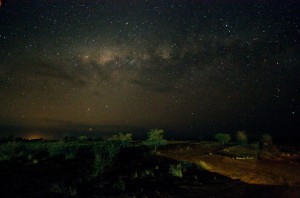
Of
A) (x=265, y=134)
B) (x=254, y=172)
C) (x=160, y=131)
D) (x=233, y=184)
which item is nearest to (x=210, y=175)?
(x=233, y=184)

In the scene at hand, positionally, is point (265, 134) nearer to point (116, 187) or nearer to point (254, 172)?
point (254, 172)

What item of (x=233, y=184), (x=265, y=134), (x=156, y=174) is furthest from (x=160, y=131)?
(x=233, y=184)

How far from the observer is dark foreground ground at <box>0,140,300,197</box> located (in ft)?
35.7

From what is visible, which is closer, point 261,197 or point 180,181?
point 261,197

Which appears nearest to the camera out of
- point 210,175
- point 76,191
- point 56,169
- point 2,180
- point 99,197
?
point 99,197

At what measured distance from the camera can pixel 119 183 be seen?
12.8 meters

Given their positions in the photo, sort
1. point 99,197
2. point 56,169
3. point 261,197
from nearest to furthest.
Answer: point 261,197 → point 99,197 → point 56,169

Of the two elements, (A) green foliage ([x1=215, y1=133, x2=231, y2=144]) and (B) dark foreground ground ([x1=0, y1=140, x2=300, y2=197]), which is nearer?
(B) dark foreground ground ([x1=0, y1=140, x2=300, y2=197])

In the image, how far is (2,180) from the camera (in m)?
16.0

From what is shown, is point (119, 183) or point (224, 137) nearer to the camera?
point (119, 183)

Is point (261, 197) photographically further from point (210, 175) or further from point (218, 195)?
point (210, 175)

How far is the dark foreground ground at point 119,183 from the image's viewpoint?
10883 millimetres

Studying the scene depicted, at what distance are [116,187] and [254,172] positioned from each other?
27.5 feet

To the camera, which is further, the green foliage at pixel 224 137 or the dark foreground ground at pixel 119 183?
the green foliage at pixel 224 137
